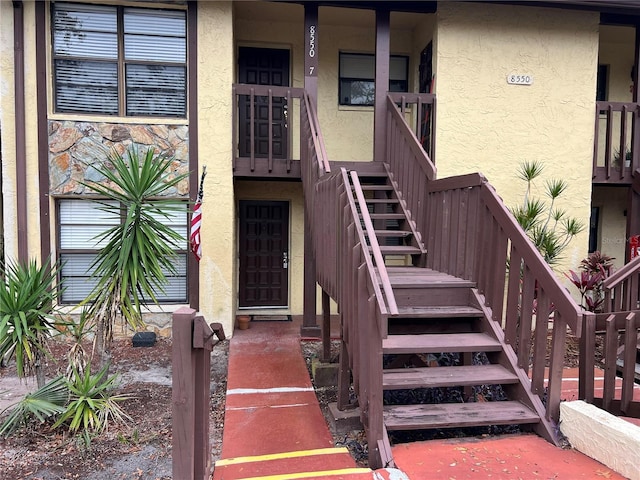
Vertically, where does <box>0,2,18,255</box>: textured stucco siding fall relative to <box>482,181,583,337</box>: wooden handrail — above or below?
above

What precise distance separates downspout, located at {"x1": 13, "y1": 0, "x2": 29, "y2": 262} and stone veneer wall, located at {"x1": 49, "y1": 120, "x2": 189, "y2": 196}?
0.35 metres

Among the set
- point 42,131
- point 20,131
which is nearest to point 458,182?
point 42,131

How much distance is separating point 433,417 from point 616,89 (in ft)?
28.8

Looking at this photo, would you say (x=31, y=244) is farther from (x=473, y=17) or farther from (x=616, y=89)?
(x=616, y=89)

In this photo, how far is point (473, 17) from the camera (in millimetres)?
7133

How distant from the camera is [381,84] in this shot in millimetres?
6703

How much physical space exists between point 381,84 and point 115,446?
571 cm

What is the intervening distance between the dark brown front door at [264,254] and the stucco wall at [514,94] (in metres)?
3.06

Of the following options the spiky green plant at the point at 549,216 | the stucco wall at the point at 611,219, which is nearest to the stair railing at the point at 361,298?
the spiky green plant at the point at 549,216

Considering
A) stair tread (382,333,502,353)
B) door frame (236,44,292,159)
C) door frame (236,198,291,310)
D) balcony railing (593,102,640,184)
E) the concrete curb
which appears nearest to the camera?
the concrete curb

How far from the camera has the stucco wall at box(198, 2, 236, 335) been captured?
6.57m

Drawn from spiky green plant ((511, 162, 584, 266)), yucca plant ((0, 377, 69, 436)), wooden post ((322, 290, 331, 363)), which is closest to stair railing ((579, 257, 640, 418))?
wooden post ((322, 290, 331, 363))

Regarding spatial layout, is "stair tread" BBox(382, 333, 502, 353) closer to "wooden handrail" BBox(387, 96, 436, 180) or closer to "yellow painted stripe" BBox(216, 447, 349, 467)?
"yellow painted stripe" BBox(216, 447, 349, 467)

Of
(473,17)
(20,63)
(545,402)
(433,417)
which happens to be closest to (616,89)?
(473,17)
